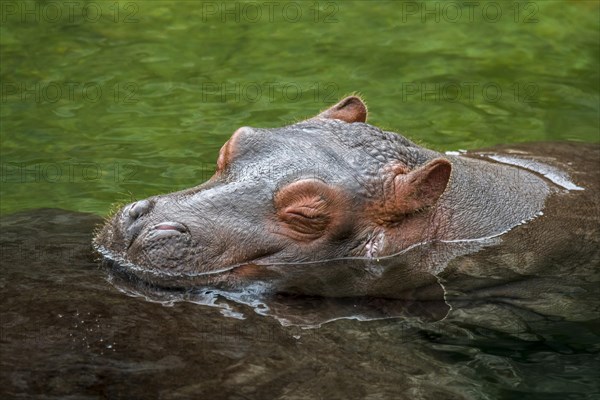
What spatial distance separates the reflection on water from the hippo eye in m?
0.46

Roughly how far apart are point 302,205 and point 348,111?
3.86 feet

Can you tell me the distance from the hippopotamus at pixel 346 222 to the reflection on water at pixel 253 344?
0.70 ft

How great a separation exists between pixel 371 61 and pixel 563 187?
4.26 meters

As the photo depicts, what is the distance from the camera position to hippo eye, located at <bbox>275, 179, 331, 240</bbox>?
257 inches

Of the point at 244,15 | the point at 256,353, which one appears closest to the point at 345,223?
the point at 256,353

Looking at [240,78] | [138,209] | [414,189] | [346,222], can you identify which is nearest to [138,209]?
[138,209]

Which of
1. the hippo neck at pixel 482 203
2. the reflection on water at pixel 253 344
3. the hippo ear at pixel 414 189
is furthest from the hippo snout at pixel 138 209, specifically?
the hippo neck at pixel 482 203

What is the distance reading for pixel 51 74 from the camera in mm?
11336

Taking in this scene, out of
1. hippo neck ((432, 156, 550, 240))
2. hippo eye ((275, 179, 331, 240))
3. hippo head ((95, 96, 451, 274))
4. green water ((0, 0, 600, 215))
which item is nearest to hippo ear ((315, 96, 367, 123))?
hippo head ((95, 96, 451, 274))

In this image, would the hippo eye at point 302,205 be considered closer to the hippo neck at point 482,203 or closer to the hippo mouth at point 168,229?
the hippo mouth at point 168,229

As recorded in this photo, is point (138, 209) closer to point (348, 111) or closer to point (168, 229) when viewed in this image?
point (168, 229)

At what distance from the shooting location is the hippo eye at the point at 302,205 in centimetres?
652

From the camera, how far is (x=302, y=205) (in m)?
6.53

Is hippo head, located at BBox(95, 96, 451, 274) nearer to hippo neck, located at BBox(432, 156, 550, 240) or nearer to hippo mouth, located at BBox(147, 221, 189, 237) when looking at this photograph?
hippo mouth, located at BBox(147, 221, 189, 237)
